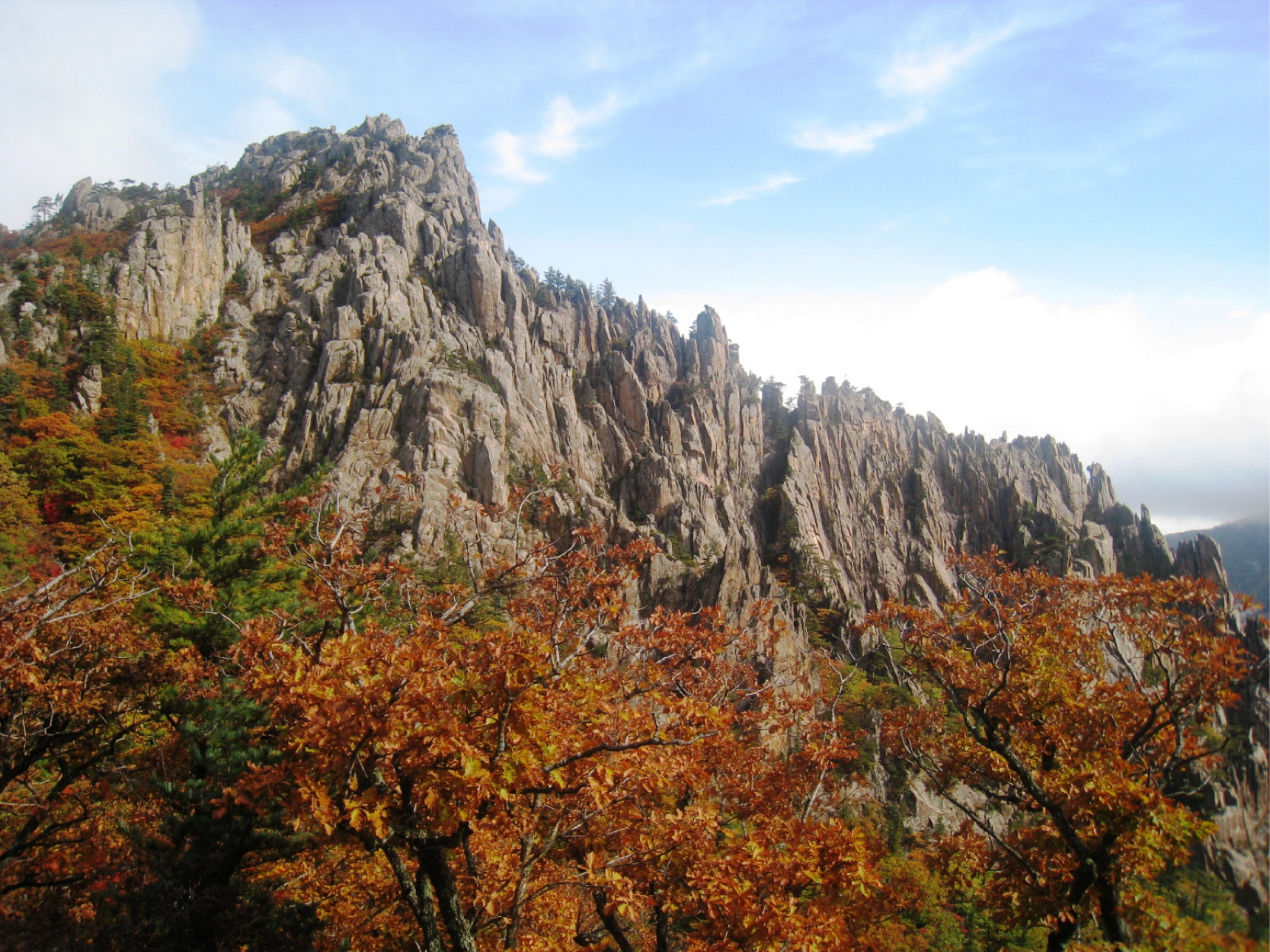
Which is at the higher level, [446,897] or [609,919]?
[446,897]

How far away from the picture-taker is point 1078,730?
9.70 m

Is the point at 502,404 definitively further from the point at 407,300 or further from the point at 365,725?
the point at 365,725

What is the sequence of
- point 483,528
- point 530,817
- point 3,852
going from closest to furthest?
point 530,817 < point 3,852 < point 483,528

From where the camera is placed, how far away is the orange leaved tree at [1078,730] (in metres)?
7.65

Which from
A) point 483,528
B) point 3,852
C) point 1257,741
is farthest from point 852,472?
point 3,852

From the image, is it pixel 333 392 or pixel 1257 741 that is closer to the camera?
pixel 1257 741

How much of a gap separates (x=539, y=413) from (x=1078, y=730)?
54.6 metres

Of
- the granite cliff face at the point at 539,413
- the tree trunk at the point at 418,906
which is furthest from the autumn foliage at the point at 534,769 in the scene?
the granite cliff face at the point at 539,413

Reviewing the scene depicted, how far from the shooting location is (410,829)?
21.2ft

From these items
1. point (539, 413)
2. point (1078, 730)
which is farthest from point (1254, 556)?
point (539, 413)

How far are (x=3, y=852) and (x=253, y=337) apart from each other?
58134 mm

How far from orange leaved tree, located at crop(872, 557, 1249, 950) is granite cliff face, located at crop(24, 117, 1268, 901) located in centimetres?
2238

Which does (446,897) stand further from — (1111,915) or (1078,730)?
(1078,730)

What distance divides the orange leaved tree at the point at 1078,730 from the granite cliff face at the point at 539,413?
2238 centimetres
